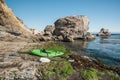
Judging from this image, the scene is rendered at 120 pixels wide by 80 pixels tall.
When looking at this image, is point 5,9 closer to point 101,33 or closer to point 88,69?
point 88,69

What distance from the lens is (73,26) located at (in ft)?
280

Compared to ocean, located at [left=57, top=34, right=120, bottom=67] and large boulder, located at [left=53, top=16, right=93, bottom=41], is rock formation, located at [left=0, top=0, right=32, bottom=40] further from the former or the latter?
large boulder, located at [left=53, top=16, right=93, bottom=41]

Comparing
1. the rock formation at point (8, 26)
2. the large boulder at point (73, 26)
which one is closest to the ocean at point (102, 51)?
the rock formation at point (8, 26)

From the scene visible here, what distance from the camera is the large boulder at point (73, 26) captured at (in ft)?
267

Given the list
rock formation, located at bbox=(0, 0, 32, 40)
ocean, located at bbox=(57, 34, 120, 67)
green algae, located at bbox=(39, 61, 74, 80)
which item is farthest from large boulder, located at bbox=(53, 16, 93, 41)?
green algae, located at bbox=(39, 61, 74, 80)

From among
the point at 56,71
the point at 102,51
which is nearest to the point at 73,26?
the point at 102,51

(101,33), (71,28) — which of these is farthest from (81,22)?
(101,33)

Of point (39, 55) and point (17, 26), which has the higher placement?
point (17, 26)

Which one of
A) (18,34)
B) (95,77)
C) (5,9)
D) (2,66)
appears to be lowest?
(95,77)

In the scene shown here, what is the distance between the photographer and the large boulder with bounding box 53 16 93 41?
267ft

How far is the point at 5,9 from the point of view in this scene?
1475 inches

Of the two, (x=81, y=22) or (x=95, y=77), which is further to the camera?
(x=81, y=22)

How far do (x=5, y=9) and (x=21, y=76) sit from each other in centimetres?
3011

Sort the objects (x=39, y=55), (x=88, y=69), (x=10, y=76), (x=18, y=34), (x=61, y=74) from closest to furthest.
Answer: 1. (x=10, y=76)
2. (x=61, y=74)
3. (x=88, y=69)
4. (x=39, y=55)
5. (x=18, y=34)
